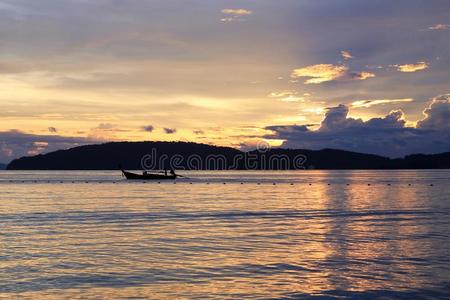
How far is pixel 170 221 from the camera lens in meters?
50.2

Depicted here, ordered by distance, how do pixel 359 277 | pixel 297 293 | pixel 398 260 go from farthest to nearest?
pixel 398 260 → pixel 359 277 → pixel 297 293

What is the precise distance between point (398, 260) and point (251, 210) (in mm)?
35541

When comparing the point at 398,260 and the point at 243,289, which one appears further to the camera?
the point at 398,260

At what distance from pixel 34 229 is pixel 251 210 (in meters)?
27.6

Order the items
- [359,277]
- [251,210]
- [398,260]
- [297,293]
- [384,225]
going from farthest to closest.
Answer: [251,210]
[384,225]
[398,260]
[359,277]
[297,293]

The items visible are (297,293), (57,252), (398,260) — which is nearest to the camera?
(297,293)

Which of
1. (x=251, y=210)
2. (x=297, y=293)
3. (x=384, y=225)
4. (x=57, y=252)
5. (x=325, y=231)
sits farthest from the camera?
(x=251, y=210)

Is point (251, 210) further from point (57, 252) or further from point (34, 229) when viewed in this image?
point (57, 252)

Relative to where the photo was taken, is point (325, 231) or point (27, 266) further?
point (325, 231)

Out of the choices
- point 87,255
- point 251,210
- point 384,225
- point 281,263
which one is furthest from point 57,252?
point 251,210

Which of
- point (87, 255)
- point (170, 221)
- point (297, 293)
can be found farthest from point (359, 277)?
point (170, 221)

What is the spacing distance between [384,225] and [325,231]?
784cm

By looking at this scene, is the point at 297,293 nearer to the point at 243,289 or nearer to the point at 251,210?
the point at 243,289

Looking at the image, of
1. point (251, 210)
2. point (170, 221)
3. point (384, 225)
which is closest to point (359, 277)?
point (384, 225)
